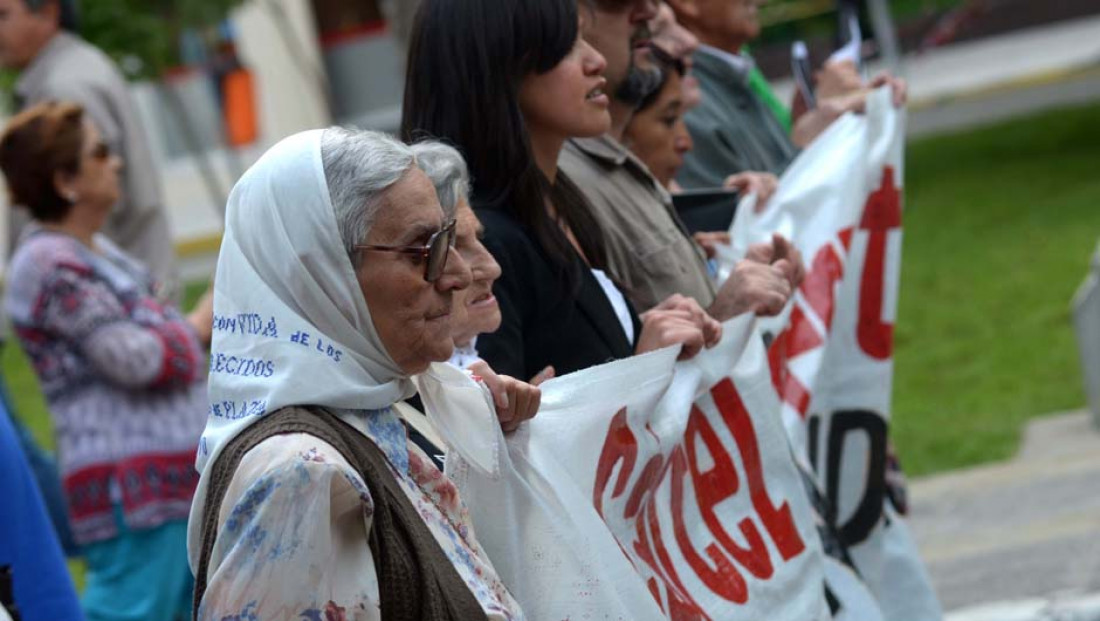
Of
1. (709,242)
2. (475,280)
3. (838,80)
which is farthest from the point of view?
(838,80)

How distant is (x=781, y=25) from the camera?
1037 inches

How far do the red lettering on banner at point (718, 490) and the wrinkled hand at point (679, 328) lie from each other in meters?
0.16

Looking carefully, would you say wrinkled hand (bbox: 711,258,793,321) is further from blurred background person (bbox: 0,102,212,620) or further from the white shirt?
blurred background person (bbox: 0,102,212,620)

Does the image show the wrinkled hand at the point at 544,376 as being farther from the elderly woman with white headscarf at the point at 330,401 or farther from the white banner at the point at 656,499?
the elderly woman with white headscarf at the point at 330,401

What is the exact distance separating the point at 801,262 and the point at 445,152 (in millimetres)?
1467

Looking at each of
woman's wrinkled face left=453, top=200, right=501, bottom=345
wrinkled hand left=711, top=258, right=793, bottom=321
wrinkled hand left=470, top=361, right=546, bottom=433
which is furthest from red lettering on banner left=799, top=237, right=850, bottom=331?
wrinkled hand left=470, top=361, right=546, bottom=433

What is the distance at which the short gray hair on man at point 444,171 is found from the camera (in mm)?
2664

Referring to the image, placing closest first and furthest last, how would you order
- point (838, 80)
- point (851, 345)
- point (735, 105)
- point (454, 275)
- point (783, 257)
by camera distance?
point (454, 275) < point (783, 257) < point (851, 345) < point (838, 80) < point (735, 105)

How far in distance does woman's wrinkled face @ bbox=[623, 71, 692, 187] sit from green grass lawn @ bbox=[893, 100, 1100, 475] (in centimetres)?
374

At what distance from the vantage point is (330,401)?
2.36 meters

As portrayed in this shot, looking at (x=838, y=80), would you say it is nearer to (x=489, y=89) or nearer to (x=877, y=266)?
(x=877, y=266)

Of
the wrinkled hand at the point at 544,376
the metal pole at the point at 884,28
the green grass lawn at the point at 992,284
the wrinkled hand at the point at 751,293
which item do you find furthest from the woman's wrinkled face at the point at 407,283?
the metal pole at the point at 884,28

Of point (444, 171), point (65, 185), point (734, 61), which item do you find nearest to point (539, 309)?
point (444, 171)

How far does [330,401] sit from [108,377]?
303 cm
